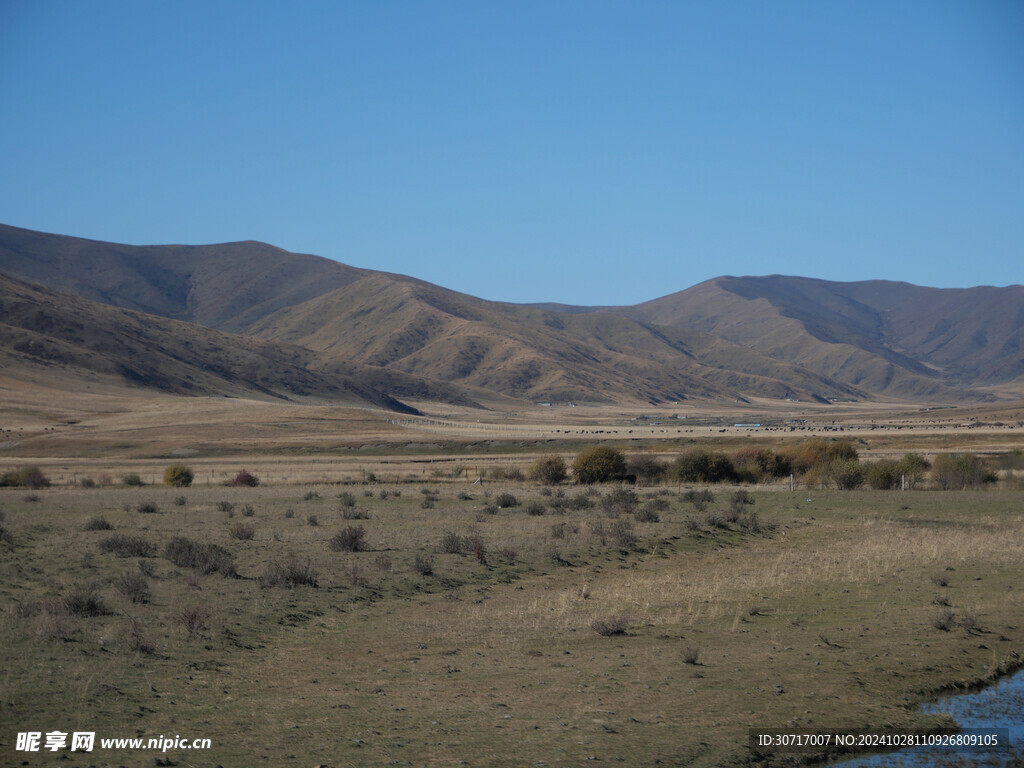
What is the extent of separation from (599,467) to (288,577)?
106 feet

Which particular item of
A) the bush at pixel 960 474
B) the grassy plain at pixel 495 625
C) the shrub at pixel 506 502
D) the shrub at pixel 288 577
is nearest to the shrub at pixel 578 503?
the grassy plain at pixel 495 625

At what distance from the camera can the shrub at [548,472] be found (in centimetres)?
4869

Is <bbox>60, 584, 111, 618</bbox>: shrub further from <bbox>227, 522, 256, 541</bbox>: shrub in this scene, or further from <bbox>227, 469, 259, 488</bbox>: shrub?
<bbox>227, 469, 259, 488</bbox>: shrub

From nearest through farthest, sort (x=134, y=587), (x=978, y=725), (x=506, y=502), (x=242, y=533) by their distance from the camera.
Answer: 1. (x=978, y=725)
2. (x=134, y=587)
3. (x=242, y=533)
4. (x=506, y=502)

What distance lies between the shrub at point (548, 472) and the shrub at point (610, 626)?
107 feet

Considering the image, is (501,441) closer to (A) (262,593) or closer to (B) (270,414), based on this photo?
(B) (270,414)

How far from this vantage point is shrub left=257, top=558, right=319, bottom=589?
17812mm

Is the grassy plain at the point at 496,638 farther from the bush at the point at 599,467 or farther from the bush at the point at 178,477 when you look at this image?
the bush at the point at 599,467

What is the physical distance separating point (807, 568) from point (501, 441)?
214 ft

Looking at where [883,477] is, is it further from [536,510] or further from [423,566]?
[423,566]

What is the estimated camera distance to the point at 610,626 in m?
15.0

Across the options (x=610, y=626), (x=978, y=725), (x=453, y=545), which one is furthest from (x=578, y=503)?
(x=978, y=725)

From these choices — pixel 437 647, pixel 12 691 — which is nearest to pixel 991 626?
pixel 437 647

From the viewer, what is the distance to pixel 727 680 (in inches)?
481
